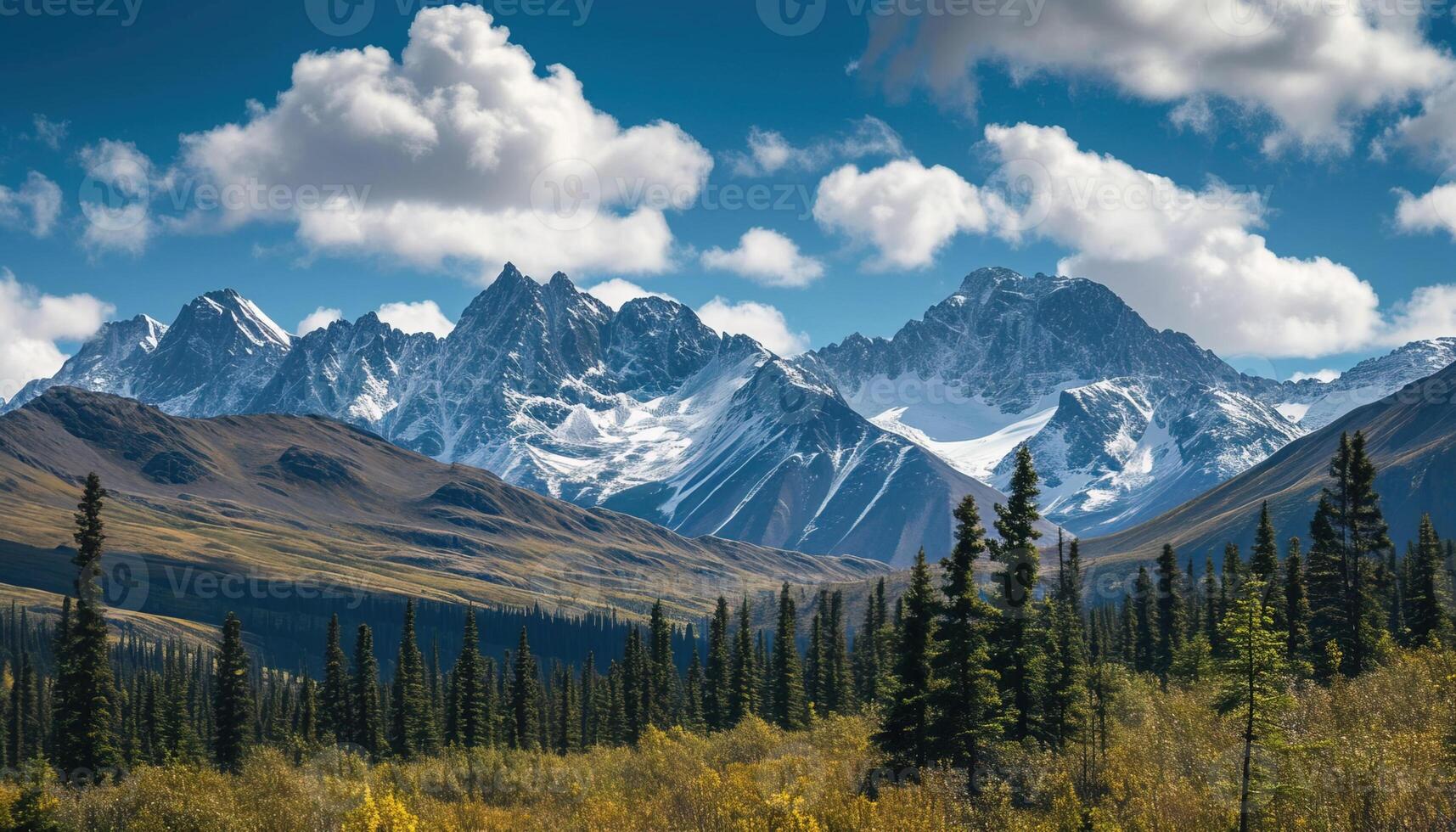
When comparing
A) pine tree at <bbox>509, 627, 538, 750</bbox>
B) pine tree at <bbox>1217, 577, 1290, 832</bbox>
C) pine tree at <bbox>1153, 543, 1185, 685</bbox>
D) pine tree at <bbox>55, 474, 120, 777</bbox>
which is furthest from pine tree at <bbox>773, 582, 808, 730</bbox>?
pine tree at <bbox>1217, 577, 1290, 832</bbox>

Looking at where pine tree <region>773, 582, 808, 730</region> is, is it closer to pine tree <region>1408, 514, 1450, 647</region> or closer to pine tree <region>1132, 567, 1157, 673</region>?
pine tree <region>1132, 567, 1157, 673</region>

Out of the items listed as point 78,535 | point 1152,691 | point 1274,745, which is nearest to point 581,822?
point 1274,745

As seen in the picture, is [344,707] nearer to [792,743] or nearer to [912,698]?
[792,743]

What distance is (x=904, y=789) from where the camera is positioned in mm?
32125

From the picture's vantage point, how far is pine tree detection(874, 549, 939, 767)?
41250 millimetres

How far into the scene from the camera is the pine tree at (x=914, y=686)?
41250mm

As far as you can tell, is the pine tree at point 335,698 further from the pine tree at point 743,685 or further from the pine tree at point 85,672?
the pine tree at point 85,672

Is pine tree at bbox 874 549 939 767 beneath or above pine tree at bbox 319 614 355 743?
above

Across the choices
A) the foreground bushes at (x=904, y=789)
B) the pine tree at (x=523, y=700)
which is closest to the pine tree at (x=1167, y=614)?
the foreground bushes at (x=904, y=789)

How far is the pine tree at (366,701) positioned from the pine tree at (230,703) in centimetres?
1236

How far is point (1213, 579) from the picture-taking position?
298ft

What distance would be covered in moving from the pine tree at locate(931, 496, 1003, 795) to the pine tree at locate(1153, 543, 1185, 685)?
187 ft

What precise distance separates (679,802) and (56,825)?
18.8 m

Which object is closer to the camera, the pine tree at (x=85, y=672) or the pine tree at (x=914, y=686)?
the pine tree at (x=914, y=686)
